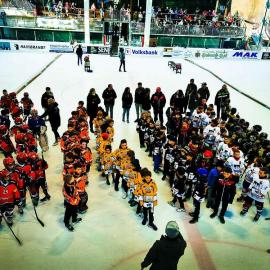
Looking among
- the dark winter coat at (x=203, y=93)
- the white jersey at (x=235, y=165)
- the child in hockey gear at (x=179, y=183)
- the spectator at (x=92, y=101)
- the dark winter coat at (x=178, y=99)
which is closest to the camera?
the child in hockey gear at (x=179, y=183)

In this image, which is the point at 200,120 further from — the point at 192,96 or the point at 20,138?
the point at 20,138

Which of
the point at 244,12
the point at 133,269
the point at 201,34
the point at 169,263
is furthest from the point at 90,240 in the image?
the point at 244,12

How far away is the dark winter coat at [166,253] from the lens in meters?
3.83

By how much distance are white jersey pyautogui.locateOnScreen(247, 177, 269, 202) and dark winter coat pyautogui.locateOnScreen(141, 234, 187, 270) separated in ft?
10.0

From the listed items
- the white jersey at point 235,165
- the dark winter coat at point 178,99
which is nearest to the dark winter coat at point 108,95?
the dark winter coat at point 178,99

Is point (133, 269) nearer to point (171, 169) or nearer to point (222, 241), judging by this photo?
point (222, 241)

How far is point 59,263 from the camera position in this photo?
17.5 feet

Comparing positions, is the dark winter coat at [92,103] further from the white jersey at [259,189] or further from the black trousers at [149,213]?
the white jersey at [259,189]

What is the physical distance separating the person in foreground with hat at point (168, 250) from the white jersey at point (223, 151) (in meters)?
4.10

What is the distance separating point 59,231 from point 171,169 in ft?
10.0

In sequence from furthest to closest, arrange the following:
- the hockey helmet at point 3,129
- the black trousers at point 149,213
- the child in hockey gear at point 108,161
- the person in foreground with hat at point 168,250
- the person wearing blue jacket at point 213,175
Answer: the hockey helmet at point 3,129
the child in hockey gear at point 108,161
the person wearing blue jacket at point 213,175
the black trousers at point 149,213
the person in foreground with hat at point 168,250

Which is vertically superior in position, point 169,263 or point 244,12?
point 244,12

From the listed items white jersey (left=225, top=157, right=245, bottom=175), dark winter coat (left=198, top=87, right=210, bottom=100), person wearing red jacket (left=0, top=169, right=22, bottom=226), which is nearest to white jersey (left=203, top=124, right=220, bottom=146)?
white jersey (left=225, top=157, right=245, bottom=175)

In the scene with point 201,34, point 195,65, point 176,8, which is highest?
point 176,8
